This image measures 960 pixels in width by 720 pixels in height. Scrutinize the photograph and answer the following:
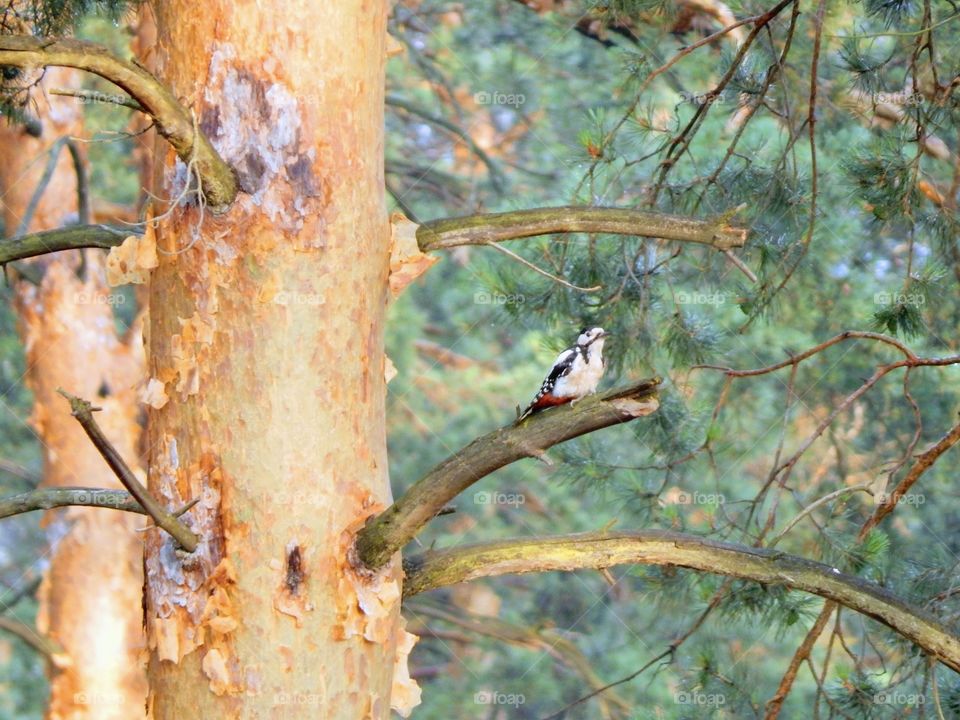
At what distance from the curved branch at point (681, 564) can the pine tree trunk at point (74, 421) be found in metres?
4.18

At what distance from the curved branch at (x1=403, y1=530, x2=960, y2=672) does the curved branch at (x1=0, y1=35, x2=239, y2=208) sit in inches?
33.5

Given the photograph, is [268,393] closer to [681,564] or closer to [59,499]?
[59,499]

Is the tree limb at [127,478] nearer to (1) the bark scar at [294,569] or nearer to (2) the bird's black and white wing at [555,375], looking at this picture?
(1) the bark scar at [294,569]

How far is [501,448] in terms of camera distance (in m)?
2.12

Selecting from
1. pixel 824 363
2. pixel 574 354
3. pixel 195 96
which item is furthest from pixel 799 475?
pixel 195 96

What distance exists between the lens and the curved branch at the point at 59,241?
2518mm

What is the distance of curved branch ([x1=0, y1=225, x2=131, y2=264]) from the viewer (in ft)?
8.26

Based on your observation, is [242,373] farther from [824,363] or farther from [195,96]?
[824,363]

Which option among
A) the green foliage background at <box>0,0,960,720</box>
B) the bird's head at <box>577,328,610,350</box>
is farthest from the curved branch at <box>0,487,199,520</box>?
the bird's head at <box>577,328,610,350</box>

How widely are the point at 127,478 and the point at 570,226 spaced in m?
1.10

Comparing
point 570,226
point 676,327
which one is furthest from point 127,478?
point 676,327

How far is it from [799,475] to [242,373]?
23.0ft

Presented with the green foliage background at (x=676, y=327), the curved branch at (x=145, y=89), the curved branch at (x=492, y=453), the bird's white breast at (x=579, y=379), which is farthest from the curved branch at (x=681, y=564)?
the bird's white breast at (x=579, y=379)

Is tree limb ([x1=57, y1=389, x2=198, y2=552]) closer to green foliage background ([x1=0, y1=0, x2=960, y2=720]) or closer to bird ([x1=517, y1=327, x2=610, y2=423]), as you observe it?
green foliage background ([x1=0, y1=0, x2=960, y2=720])
